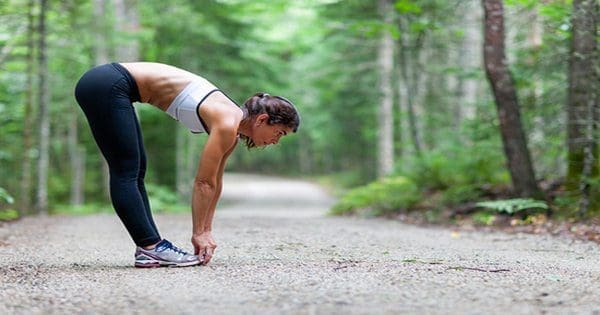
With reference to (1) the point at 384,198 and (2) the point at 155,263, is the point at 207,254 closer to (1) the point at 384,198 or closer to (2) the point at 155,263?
(2) the point at 155,263

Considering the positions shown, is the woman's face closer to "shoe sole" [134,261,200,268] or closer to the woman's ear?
the woman's ear

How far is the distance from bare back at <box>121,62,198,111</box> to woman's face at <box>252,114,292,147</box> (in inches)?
21.6

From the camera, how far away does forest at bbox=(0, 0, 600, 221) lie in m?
8.52

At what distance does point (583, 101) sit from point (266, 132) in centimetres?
563

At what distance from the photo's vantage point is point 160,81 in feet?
13.4

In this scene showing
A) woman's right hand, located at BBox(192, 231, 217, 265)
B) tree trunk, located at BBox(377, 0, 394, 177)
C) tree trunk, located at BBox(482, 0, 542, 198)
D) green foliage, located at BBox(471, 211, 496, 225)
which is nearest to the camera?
woman's right hand, located at BBox(192, 231, 217, 265)

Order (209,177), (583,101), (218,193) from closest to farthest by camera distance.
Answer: (209,177)
(218,193)
(583,101)

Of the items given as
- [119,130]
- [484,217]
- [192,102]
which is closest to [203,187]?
[192,102]

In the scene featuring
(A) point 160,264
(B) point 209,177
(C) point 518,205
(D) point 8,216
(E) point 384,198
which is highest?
(B) point 209,177

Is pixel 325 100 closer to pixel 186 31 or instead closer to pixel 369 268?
pixel 186 31

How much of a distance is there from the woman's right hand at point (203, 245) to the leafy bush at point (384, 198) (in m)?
7.56

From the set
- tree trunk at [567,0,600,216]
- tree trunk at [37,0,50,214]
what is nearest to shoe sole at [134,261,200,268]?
tree trunk at [567,0,600,216]

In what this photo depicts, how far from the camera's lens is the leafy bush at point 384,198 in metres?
11.6

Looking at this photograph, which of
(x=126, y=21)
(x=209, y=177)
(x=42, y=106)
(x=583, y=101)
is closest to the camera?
(x=209, y=177)
